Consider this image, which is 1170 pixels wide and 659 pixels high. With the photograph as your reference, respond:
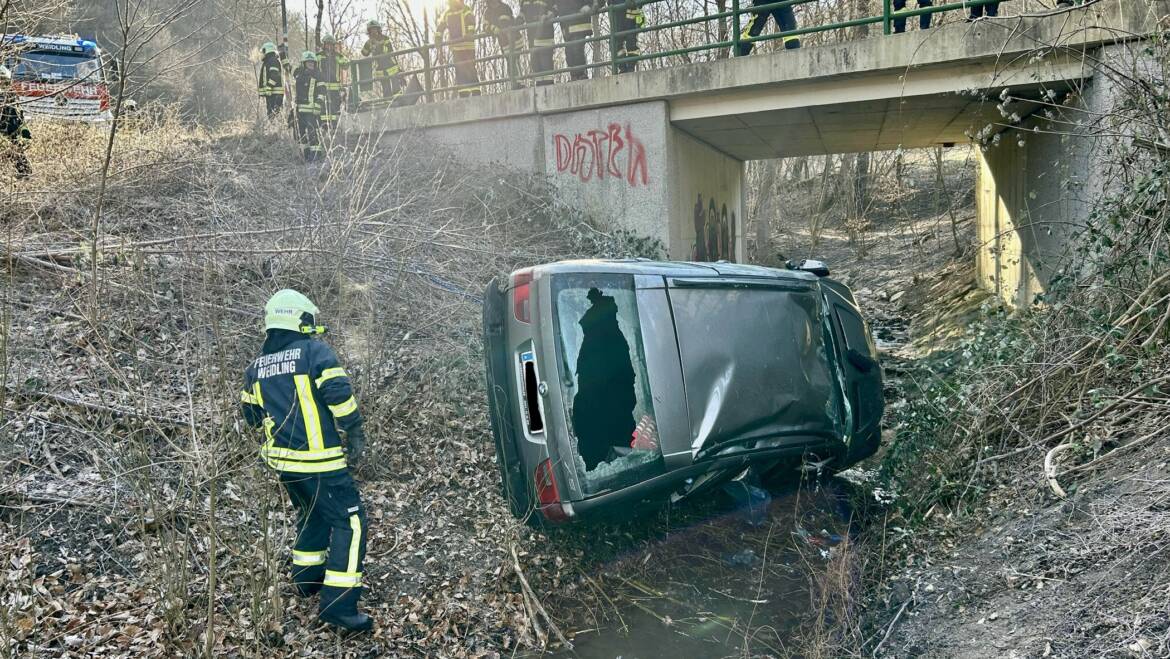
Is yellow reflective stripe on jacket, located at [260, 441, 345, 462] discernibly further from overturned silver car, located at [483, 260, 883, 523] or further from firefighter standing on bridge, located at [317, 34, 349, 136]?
firefighter standing on bridge, located at [317, 34, 349, 136]

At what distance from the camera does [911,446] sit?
6738 millimetres

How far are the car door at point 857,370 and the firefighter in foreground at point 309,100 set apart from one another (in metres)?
8.45

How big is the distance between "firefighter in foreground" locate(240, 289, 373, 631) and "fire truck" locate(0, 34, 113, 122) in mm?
3226

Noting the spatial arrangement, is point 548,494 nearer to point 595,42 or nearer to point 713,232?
point 713,232

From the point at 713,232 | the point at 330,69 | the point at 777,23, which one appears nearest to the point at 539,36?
the point at 330,69

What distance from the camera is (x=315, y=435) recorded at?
4.59 meters

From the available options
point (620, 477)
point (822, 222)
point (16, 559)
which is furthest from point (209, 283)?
point (822, 222)

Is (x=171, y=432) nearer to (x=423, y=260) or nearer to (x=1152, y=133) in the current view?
(x=423, y=260)

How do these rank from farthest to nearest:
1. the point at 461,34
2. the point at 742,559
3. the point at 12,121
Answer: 1. the point at 461,34
2. the point at 12,121
3. the point at 742,559

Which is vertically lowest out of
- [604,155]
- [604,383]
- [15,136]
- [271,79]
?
[604,383]

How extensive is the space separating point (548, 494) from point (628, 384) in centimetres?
80

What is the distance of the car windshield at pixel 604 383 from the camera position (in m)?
Answer: 4.91

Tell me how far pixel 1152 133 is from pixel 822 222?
60.6 feet

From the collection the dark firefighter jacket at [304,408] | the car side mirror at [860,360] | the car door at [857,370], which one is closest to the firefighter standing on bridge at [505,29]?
the car door at [857,370]
